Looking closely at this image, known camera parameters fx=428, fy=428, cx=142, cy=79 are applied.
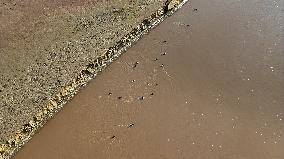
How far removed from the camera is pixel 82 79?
7.22 m

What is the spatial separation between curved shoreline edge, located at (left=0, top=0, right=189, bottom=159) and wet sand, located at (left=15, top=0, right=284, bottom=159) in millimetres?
110


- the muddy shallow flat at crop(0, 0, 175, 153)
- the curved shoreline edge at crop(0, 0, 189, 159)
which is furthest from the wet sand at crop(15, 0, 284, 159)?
the muddy shallow flat at crop(0, 0, 175, 153)

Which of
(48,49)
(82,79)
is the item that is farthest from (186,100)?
(48,49)

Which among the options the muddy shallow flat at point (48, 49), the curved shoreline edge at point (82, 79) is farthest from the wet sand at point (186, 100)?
the muddy shallow flat at point (48, 49)

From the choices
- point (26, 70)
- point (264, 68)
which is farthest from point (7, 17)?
point (264, 68)

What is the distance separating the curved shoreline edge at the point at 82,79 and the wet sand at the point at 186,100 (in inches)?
4.3

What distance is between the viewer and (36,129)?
21.3 feet

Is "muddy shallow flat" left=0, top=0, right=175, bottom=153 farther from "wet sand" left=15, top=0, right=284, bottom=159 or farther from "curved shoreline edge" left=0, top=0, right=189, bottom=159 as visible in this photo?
"wet sand" left=15, top=0, right=284, bottom=159

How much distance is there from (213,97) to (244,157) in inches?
47.5

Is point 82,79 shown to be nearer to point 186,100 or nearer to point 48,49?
point 48,49

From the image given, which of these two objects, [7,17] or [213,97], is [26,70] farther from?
[213,97]

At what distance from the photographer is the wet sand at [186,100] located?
6.26 meters

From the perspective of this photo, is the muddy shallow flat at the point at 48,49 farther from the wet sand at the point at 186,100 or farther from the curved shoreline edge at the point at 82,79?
the wet sand at the point at 186,100

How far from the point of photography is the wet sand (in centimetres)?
626
